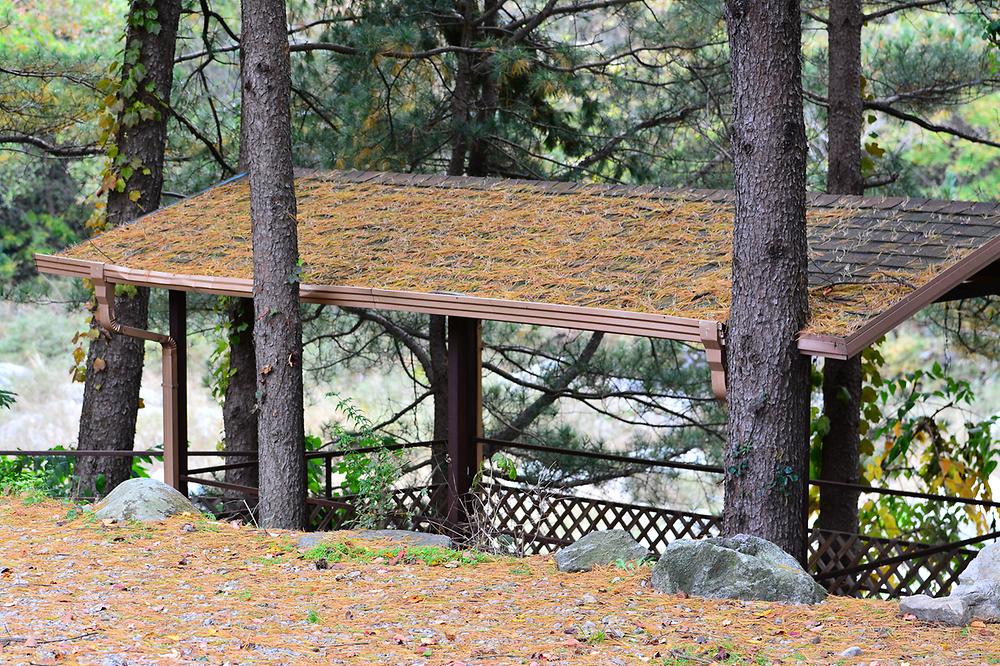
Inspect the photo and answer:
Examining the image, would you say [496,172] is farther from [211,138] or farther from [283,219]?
[283,219]

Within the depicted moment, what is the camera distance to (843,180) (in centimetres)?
1043

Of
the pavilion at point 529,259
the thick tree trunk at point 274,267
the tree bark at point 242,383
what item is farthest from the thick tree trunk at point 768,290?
the tree bark at point 242,383

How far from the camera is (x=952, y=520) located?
10.3 m

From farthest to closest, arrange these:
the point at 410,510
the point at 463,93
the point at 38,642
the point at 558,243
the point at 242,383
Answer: the point at 463,93 → the point at 242,383 → the point at 410,510 → the point at 558,243 → the point at 38,642

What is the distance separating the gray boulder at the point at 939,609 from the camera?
518 cm

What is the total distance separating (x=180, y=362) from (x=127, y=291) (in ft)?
6.55

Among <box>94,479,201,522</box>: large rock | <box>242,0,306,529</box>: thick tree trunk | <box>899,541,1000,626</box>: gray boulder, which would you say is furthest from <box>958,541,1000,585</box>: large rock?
<box>94,479,201,522</box>: large rock

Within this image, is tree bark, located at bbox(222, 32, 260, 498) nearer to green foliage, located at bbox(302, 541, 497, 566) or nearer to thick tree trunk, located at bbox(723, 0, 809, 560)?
green foliage, located at bbox(302, 541, 497, 566)

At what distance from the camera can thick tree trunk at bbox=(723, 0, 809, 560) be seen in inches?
253

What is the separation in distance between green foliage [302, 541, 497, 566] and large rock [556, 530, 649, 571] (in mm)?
481

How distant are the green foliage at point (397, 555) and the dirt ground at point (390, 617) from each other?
4cm

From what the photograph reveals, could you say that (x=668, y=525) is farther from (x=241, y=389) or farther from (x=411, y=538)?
(x=241, y=389)

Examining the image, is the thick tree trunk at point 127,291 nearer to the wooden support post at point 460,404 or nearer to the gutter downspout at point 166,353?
the gutter downspout at point 166,353

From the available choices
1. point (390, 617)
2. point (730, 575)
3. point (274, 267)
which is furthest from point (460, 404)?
point (390, 617)
